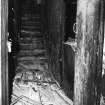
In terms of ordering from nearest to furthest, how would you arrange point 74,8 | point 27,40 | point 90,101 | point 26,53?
point 90,101
point 74,8
point 26,53
point 27,40

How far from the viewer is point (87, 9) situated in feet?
9.18

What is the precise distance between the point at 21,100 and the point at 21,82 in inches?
65.1

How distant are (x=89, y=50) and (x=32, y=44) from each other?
7912mm

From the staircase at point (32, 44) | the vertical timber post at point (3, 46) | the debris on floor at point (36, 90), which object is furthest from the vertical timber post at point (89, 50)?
the staircase at point (32, 44)

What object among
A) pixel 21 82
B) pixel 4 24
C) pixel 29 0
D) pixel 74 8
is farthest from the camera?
pixel 29 0

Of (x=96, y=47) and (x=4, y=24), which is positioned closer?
(x=96, y=47)

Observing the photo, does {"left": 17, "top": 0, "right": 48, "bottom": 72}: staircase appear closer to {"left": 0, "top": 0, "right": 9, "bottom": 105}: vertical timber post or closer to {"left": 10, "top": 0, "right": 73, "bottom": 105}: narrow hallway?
{"left": 10, "top": 0, "right": 73, "bottom": 105}: narrow hallway

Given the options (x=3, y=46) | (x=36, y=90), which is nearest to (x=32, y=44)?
(x=36, y=90)

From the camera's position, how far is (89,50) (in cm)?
290

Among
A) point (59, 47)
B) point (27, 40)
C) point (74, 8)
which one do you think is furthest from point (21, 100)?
point (27, 40)

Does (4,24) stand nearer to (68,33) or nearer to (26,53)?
(68,33)

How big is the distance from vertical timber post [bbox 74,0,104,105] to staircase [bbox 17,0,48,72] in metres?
5.93

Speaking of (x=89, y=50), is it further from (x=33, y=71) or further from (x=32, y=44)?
(x=32, y=44)

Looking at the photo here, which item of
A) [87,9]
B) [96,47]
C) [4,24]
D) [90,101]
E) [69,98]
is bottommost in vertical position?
[69,98]
